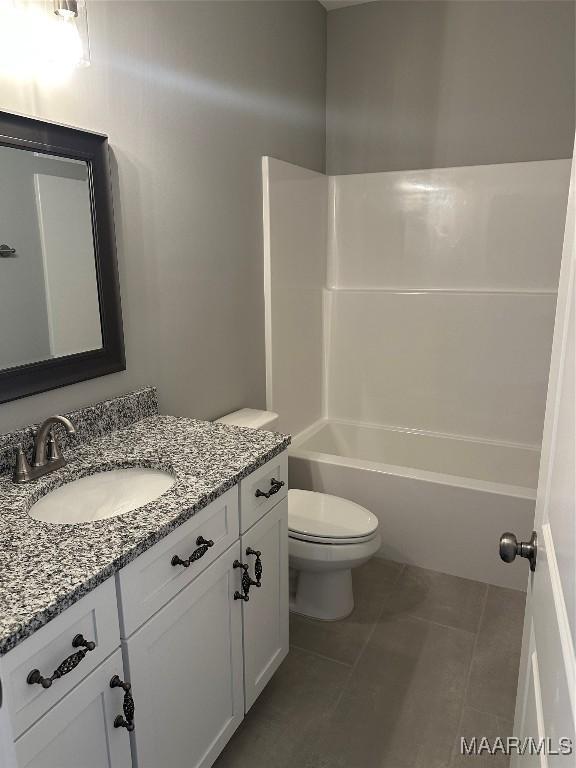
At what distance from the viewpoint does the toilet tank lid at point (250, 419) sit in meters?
2.32

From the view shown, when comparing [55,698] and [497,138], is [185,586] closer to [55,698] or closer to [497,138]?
[55,698]

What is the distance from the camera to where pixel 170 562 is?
4.02 ft

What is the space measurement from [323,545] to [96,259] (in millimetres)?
1272

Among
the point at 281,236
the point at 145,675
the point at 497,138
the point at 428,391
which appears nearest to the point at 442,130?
the point at 497,138

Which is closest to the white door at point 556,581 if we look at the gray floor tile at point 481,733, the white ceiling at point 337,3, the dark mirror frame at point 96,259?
the gray floor tile at point 481,733

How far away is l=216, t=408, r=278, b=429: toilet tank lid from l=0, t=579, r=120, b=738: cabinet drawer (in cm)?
127

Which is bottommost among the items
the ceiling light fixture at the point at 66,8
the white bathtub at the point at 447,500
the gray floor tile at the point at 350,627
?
the gray floor tile at the point at 350,627

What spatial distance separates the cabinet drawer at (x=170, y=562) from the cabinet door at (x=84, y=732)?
0.09m

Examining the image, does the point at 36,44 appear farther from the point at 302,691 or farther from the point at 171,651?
the point at 302,691

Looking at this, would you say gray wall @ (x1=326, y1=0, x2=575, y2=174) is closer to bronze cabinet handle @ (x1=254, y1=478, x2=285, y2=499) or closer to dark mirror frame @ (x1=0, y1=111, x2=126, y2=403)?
dark mirror frame @ (x1=0, y1=111, x2=126, y2=403)

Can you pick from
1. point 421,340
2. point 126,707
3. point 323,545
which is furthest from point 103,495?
point 421,340

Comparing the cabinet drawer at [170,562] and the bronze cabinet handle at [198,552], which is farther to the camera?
the bronze cabinet handle at [198,552]

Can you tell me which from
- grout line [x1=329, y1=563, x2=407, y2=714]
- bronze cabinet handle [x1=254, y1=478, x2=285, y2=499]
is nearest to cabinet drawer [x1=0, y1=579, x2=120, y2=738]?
bronze cabinet handle [x1=254, y1=478, x2=285, y2=499]

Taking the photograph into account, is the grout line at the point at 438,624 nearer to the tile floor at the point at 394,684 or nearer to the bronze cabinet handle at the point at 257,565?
the tile floor at the point at 394,684
